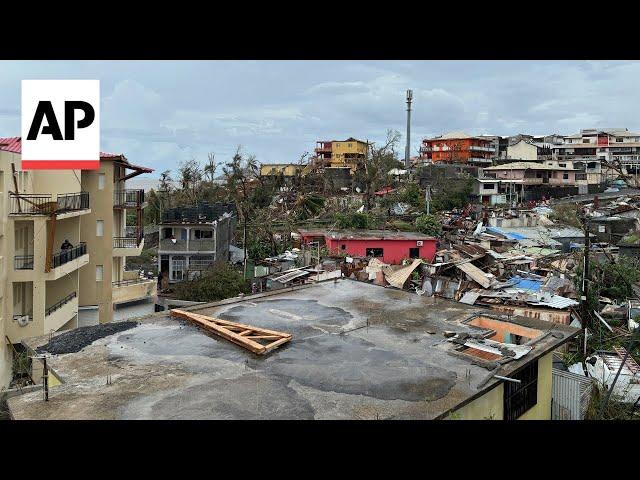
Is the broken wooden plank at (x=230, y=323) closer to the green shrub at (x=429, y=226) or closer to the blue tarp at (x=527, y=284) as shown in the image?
the blue tarp at (x=527, y=284)

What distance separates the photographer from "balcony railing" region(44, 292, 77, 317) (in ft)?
38.1

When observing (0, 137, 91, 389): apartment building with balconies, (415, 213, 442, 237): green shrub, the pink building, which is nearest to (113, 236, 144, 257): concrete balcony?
(0, 137, 91, 389): apartment building with balconies

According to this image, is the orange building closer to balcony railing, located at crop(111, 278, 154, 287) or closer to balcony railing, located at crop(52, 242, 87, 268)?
balcony railing, located at crop(111, 278, 154, 287)

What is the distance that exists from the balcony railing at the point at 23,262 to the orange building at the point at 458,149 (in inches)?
1295

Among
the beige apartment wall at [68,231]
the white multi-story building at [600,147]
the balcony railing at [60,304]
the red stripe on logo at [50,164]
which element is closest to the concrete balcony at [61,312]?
the balcony railing at [60,304]

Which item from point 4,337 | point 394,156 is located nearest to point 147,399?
point 4,337

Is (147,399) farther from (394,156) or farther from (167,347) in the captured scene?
(394,156)

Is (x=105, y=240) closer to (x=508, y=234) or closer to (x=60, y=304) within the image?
(x=60, y=304)

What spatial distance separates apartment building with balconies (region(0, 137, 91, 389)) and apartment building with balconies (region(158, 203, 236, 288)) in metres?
5.93

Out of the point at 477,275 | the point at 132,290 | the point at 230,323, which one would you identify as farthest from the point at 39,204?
the point at 477,275

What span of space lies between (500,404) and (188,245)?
1438 cm

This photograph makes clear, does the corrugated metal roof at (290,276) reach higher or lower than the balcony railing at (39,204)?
lower

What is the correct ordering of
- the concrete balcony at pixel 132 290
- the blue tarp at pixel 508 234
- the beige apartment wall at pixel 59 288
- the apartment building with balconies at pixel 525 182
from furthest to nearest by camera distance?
1. the apartment building with balconies at pixel 525 182
2. the blue tarp at pixel 508 234
3. the concrete balcony at pixel 132 290
4. the beige apartment wall at pixel 59 288

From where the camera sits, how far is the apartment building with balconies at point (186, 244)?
18.5 meters
